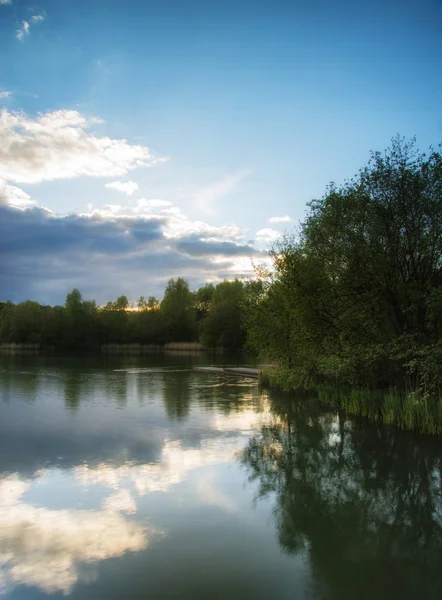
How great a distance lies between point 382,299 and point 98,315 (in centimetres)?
8952

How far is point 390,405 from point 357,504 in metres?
7.49

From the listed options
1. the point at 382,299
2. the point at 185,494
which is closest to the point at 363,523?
the point at 185,494

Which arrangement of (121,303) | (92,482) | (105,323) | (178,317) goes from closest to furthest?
(92,482) → (178,317) → (105,323) → (121,303)

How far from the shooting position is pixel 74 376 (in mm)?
33094

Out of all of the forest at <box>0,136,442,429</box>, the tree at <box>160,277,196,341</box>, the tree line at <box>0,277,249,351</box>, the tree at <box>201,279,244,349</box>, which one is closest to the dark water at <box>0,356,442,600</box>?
the forest at <box>0,136,442,429</box>

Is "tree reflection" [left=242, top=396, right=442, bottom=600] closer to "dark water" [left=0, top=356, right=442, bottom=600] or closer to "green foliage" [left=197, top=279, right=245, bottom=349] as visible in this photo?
"dark water" [left=0, top=356, right=442, bottom=600]

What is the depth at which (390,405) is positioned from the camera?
1537 cm

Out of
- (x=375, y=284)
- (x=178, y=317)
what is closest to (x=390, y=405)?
(x=375, y=284)

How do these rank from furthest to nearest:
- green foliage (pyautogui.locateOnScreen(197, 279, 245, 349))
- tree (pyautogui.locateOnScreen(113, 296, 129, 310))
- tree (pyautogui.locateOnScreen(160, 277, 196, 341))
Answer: tree (pyautogui.locateOnScreen(113, 296, 129, 310)) → tree (pyautogui.locateOnScreen(160, 277, 196, 341)) → green foliage (pyautogui.locateOnScreen(197, 279, 245, 349))

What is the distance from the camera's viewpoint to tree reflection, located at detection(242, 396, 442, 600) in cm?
588

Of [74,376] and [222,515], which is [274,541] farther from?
[74,376]

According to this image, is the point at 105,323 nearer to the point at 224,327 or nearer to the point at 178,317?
the point at 178,317

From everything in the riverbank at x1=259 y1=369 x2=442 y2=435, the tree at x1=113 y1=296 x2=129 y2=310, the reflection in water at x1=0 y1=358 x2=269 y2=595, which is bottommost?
the reflection in water at x1=0 y1=358 x2=269 y2=595

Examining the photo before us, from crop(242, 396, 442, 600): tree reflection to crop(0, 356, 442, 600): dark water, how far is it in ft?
→ 0.09
